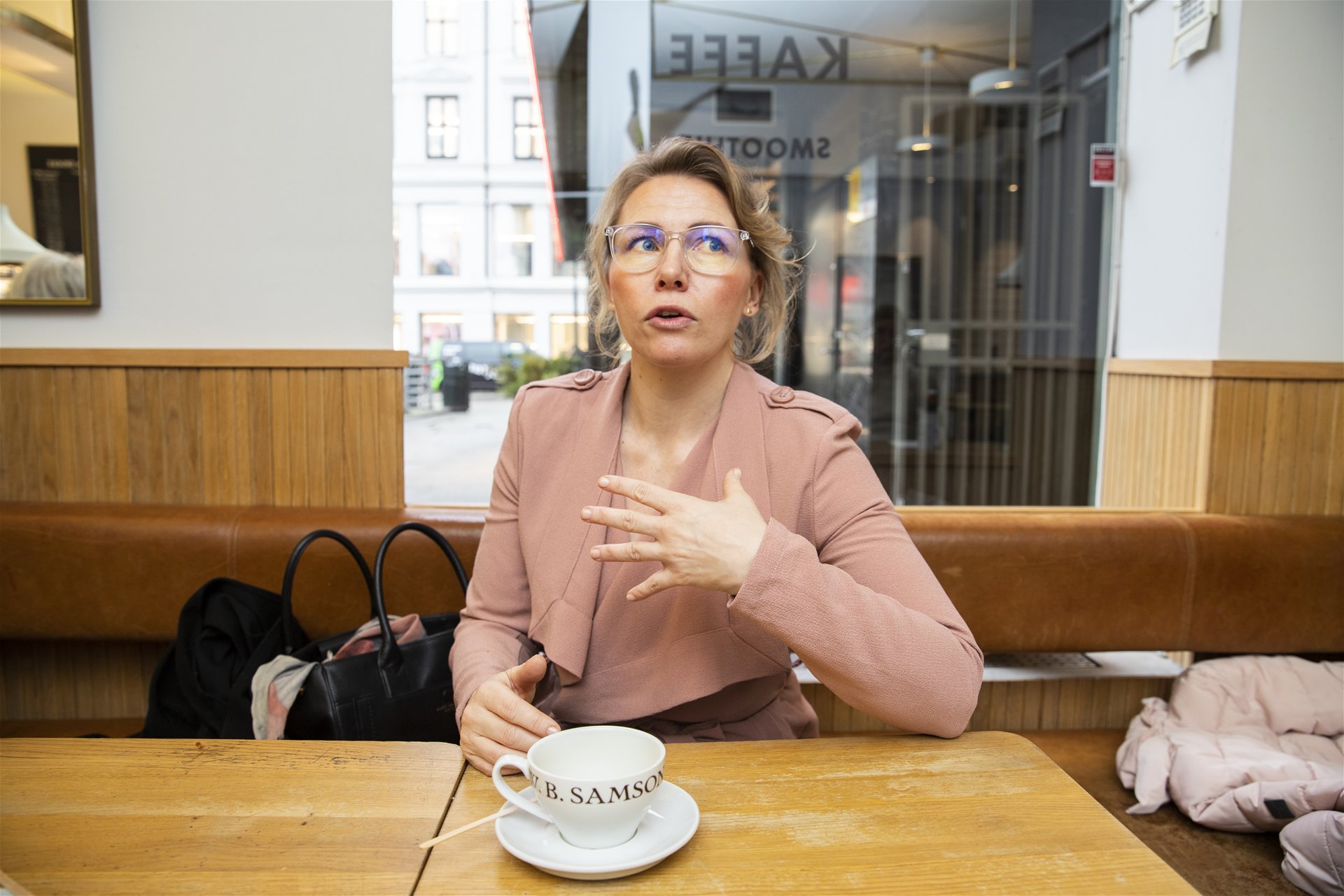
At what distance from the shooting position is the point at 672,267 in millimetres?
1252

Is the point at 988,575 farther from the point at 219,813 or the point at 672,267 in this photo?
the point at 219,813

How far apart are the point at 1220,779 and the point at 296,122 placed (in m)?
2.58

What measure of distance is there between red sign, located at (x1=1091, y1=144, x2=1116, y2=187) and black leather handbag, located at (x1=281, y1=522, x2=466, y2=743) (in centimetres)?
268

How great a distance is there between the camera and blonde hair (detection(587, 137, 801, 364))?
4.44 feet

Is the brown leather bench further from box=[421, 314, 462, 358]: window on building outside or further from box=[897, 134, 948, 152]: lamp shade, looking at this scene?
box=[897, 134, 948, 152]: lamp shade

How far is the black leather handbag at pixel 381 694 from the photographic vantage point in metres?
1.53

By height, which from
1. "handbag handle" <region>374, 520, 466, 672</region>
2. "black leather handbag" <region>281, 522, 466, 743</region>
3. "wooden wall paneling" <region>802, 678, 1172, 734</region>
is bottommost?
"wooden wall paneling" <region>802, 678, 1172, 734</region>

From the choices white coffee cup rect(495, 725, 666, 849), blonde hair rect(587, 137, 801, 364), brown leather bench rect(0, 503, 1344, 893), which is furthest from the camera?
brown leather bench rect(0, 503, 1344, 893)

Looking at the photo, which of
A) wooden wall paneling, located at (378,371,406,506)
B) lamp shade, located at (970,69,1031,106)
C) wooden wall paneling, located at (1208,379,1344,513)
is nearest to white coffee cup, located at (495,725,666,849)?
wooden wall paneling, located at (378,371,406,506)

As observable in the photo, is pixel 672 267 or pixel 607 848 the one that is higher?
pixel 672 267

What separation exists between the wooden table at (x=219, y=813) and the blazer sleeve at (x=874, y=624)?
0.38 meters

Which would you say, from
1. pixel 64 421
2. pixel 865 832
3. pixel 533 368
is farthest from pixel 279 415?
pixel 865 832

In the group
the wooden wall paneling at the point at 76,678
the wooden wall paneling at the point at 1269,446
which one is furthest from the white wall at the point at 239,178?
the wooden wall paneling at the point at 1269,446

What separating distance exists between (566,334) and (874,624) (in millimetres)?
2732
